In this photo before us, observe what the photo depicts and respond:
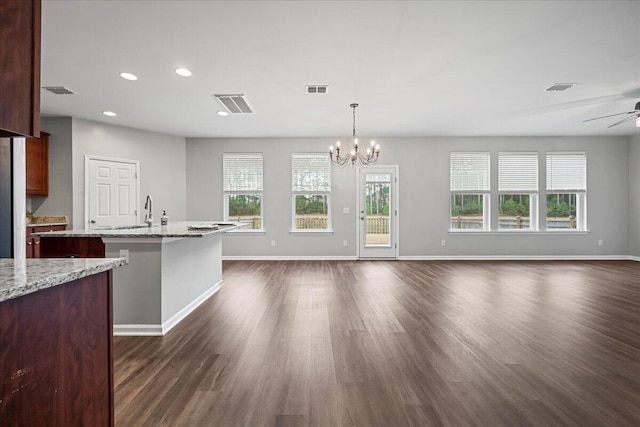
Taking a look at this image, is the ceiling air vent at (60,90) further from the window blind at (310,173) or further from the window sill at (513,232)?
the window sill at (513,232)

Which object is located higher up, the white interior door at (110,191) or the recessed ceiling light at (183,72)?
the recessed ceiling light at (183,72)

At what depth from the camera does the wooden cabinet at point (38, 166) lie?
5.12 metres

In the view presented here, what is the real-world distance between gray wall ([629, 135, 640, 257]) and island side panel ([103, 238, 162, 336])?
933cm

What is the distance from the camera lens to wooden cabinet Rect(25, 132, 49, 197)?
5121 millimetres

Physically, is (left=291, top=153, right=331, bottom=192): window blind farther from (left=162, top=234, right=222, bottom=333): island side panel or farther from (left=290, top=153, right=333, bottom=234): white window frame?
(left=162, top=234, right=222, bottom=333): island side panel

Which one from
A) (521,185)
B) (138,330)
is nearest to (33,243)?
A: (138,330)

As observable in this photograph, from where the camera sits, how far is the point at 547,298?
3.99m

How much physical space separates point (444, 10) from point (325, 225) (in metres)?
5.05

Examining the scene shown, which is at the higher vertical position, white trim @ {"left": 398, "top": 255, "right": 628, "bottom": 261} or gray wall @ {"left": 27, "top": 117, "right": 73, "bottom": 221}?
gray wall @ {"left": 27, "top": 117, "right": 73, "bottom": 221}

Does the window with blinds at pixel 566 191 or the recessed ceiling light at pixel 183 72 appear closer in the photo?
the recessed ceiling light at pixel 183 72

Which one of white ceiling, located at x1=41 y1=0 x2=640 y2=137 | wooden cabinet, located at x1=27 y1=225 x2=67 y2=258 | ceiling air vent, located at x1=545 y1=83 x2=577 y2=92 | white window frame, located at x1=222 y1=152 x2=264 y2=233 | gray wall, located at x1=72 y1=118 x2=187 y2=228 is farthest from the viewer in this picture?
white window frame, located at x1=222 y1=152 x2=264 y2=233

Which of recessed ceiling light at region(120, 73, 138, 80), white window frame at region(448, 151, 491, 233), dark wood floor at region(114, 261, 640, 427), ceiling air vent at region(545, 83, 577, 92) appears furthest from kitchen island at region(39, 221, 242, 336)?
white window frame at region(448, 151, 491, 233)

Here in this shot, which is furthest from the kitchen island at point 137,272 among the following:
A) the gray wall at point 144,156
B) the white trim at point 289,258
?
the white trim at point 289,258

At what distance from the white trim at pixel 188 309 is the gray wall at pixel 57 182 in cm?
326
